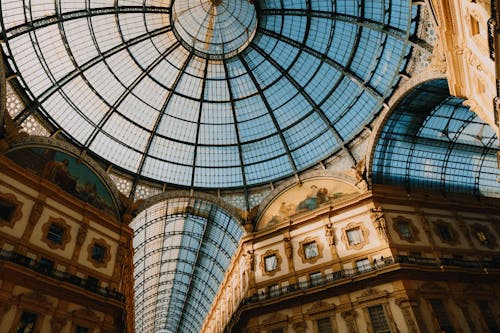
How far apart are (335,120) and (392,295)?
687 inches

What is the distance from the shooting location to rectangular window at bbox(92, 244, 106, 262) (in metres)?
27.2

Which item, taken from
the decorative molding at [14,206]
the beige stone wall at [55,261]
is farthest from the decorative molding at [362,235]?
the decorative molding at [14,206]

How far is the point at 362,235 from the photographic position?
2830cm

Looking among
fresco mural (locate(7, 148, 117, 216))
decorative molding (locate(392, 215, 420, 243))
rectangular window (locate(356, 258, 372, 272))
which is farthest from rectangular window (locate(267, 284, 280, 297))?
fresco mural (locate(7, 148, 117, 216))

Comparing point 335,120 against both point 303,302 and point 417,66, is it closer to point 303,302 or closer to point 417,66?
point 417,66

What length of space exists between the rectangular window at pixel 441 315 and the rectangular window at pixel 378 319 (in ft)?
11.5

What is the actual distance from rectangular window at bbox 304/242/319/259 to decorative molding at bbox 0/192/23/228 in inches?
871

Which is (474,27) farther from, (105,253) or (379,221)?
(105,253)

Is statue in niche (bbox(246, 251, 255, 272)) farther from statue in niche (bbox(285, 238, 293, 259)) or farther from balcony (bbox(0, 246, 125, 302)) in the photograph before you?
balcony (bbox(0, 246, 125, 302))

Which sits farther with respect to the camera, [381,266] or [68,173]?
[68,173]

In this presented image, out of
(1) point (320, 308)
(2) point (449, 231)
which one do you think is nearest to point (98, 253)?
(1) point (320, 308)

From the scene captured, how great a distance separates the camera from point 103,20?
2966 cm

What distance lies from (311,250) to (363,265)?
16.2ft

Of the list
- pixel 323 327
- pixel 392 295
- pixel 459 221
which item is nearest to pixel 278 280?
pixel 323 327
